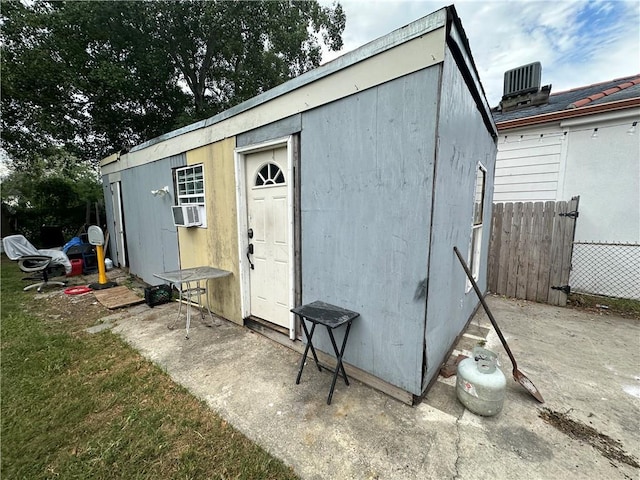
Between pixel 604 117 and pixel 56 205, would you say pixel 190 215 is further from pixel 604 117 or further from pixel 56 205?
pixel 56 205

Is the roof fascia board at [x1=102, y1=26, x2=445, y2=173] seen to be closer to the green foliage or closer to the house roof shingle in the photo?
the house roof shingle

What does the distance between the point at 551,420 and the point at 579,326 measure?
2532 mm

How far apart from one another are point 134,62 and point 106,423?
36.2 ft

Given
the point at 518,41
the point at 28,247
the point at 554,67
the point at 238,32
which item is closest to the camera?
the point at 518,41

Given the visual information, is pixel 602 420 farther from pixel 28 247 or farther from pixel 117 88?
pixel 117 88

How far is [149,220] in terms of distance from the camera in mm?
5516

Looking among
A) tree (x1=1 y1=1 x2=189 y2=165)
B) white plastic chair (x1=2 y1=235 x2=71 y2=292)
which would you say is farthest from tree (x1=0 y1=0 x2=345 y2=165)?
white plastic chair (x1=2 y1=235 x2=71 y2=292)

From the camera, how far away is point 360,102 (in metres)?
2.15

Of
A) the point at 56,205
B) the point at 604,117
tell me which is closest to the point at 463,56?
the point at 604,117

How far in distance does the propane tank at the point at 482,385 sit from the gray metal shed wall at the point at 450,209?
10.6 inches

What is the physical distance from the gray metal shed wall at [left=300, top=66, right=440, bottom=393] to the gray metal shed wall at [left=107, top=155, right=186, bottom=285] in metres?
3.02

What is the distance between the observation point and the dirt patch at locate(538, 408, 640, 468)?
5.30ft

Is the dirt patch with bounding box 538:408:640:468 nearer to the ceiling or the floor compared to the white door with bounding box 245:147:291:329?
nearer to the floor

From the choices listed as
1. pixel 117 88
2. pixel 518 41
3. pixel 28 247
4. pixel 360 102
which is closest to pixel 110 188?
pixel 28 247
